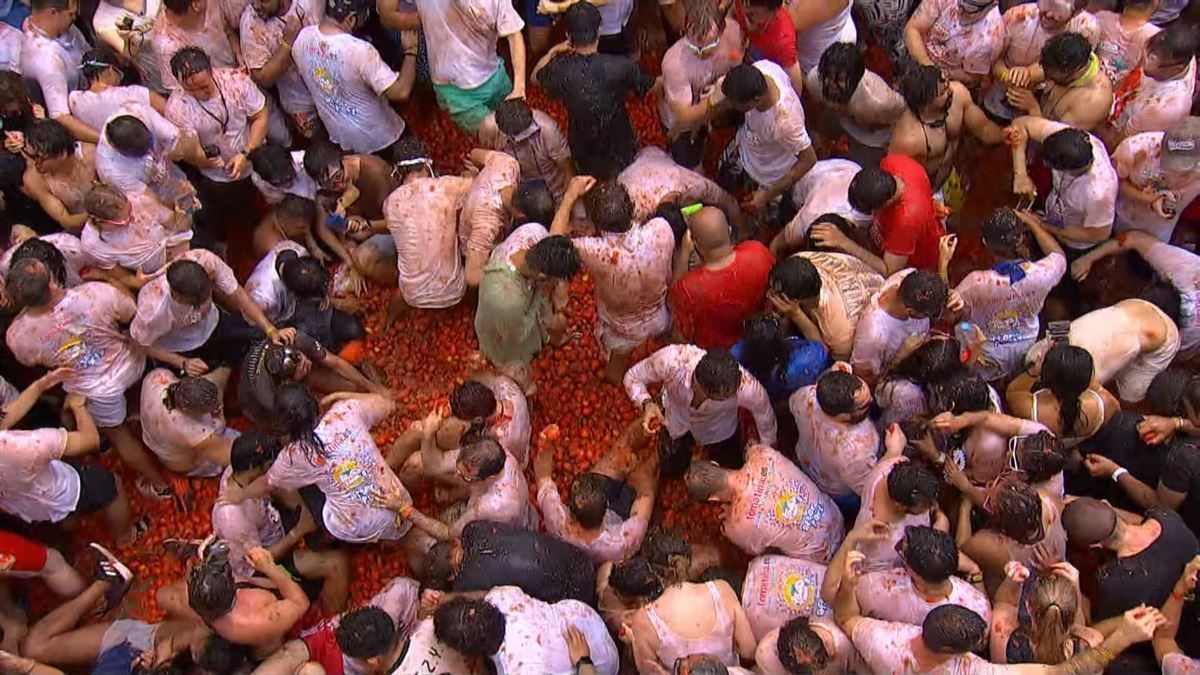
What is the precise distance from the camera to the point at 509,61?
707cm

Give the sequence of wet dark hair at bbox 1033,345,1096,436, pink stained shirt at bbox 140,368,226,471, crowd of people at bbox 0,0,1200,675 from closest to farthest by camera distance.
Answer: crowd of people at bbox 0,0,1200,675
wet dark hair at bbox 1033,345,1096,436
pink stained shirt at bbox 140,368,226,471

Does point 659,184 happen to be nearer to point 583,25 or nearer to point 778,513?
point 583,25

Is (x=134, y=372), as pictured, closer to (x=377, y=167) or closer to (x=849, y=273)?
(x=377, y=167)

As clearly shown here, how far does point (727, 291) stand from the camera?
514 cm

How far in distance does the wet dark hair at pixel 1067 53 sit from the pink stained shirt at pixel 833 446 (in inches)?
88.2

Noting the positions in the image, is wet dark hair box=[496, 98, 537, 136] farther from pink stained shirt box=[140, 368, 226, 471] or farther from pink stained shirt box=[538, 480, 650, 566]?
pink stained shirt box=[140, 368, 226, 471]

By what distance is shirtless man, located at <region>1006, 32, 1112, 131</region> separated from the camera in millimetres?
5398

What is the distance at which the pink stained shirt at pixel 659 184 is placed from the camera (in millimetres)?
5684

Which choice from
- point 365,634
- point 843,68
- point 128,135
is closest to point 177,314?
point 128,135

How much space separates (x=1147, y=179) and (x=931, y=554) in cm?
269

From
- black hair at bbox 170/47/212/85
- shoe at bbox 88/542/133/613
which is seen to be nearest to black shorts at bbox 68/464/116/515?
shoe at bbox 88/542/133/613

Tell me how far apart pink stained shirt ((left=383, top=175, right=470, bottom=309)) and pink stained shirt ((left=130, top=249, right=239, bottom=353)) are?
95cm

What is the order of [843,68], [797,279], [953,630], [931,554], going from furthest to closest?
[843,68]
[797,279]
[931,554]
[953,630]

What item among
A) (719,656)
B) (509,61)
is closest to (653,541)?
(719,656)
